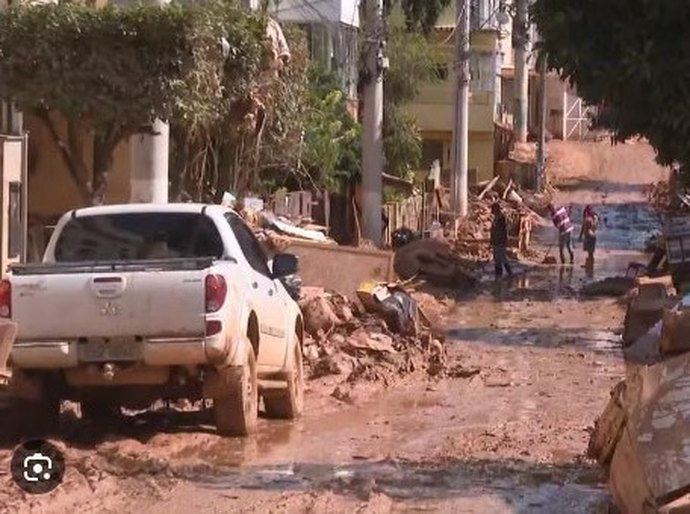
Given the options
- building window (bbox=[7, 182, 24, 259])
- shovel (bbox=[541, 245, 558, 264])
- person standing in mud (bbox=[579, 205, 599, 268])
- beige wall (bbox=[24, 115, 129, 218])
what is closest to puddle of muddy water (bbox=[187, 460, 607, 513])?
building window (bbox=[7, 182, 24, 259])

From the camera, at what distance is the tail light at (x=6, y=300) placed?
11.6 meters

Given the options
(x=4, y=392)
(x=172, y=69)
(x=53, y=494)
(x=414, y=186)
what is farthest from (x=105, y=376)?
(x=414, y=186)

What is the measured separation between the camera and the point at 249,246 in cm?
1364

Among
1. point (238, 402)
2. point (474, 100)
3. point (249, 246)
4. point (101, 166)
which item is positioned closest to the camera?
point (238, 402)

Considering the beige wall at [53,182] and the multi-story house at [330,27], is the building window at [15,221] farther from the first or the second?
the multi-story house at [330,27]

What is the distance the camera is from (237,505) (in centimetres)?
977

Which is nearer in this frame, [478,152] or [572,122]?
[478,152]

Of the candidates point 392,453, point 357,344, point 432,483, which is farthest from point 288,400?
point 357,344

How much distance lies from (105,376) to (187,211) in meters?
1.83

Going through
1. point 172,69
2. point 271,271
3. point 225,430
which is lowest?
point 225,430

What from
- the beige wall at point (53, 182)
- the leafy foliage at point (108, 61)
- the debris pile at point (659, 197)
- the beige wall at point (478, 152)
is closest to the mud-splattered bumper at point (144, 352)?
the leafy foliage at point (108, 61)

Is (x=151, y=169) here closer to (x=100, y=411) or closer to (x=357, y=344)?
(x=357, y=344)

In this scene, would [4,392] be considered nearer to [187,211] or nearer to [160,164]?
[187,211]

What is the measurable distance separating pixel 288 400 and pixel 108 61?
15.2 ft
